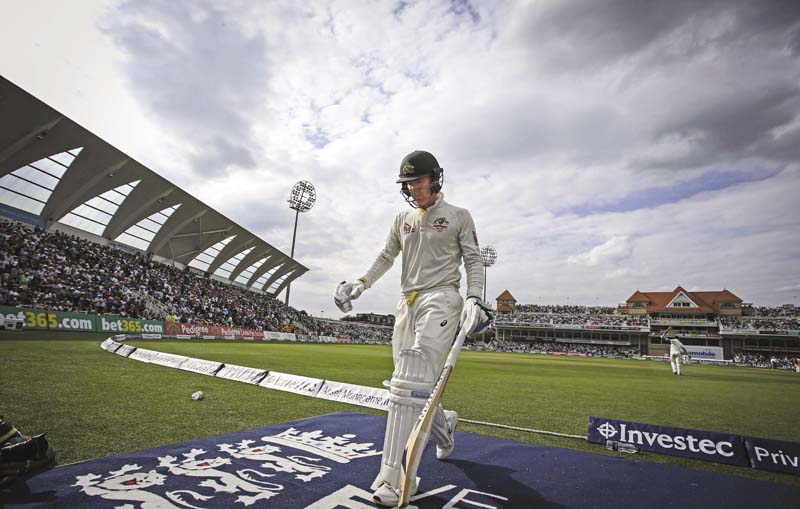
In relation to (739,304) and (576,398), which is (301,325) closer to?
(576,398)

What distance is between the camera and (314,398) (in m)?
7.36

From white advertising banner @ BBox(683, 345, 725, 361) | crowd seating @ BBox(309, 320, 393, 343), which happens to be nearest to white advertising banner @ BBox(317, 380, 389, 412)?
crowd seating @ BBox(309, 320, 393, 343)

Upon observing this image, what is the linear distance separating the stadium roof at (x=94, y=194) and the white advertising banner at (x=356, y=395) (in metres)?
24.8

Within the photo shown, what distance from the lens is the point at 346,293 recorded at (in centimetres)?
388

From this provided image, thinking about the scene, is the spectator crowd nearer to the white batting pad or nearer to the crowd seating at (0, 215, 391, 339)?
the crowd seating at (0, 215, 391, 339)

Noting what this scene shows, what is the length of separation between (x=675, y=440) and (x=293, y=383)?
6.51 m

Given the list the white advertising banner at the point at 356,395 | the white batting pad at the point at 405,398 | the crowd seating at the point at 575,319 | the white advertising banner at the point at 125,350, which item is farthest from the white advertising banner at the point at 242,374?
the crowd seating at the point at 575,319

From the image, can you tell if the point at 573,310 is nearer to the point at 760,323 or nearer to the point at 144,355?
the point at 760,323

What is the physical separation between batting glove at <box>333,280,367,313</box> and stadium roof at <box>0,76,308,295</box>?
1038 inches

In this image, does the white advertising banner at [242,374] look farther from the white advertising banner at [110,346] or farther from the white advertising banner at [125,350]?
the white advertising banner at [110,346]

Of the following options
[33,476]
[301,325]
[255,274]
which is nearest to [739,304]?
[301,325]

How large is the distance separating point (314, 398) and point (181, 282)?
3634 cm

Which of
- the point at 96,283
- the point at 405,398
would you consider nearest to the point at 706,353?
the point at 405,398

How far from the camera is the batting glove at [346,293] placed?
385cm
